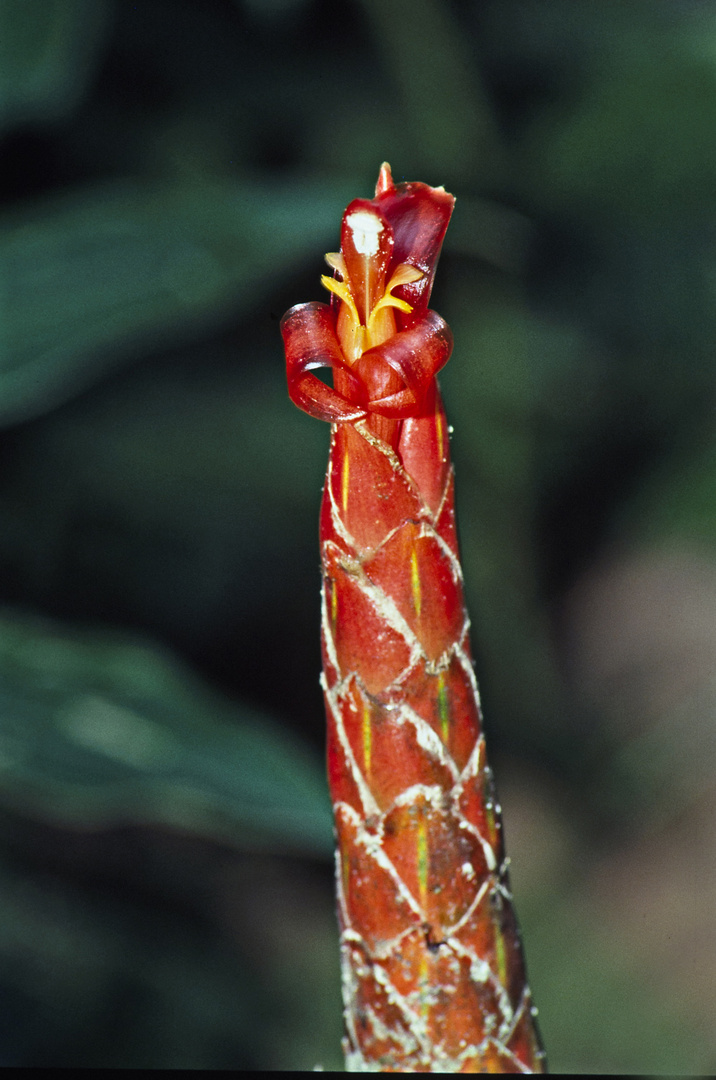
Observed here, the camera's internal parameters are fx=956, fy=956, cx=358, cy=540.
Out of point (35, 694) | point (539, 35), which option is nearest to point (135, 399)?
point (35, 694)

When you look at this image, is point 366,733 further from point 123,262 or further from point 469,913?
point 123,262

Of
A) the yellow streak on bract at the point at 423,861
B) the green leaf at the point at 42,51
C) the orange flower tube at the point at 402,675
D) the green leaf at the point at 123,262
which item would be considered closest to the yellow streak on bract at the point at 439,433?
the orange flower tube at the point at 402,675

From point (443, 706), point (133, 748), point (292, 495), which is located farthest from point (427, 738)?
point (292, 495)

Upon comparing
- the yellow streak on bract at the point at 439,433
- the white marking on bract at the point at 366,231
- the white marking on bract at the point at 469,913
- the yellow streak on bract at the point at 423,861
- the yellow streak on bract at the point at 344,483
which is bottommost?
the white marking on bract at the point at 469,913

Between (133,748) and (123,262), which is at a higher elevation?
(123,262)

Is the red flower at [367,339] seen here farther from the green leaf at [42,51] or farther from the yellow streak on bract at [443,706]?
the green leaf at [42,51]

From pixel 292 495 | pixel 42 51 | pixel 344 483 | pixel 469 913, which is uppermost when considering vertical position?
pixel 42 51
